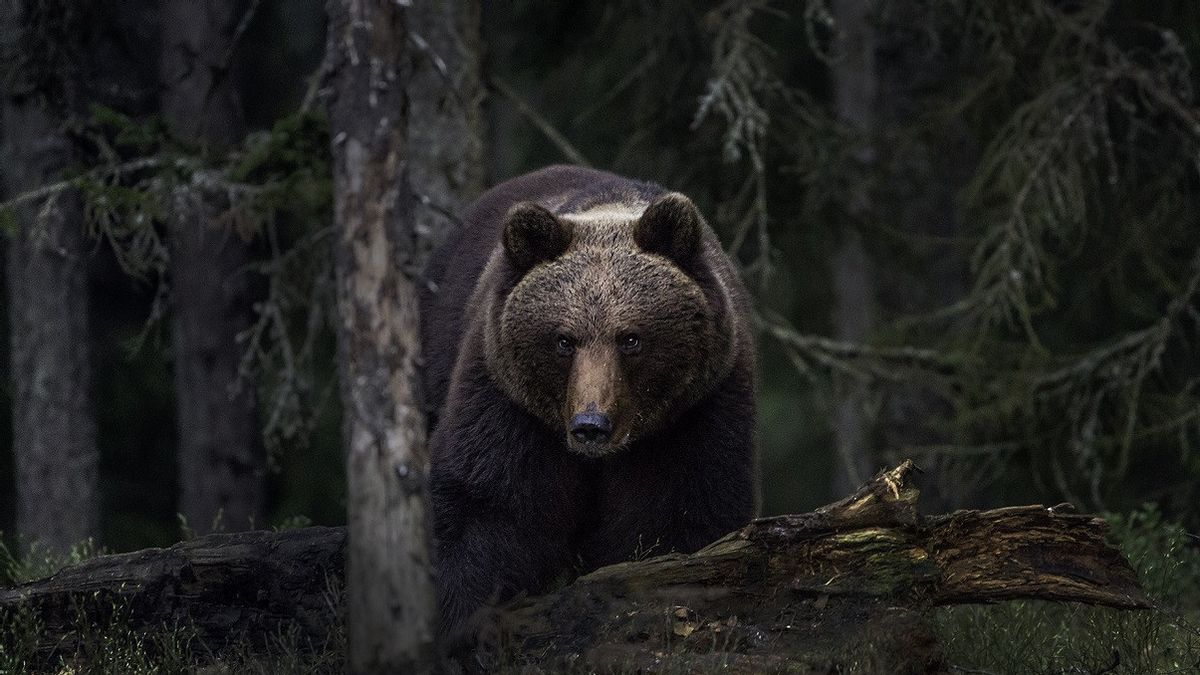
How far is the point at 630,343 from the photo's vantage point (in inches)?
212

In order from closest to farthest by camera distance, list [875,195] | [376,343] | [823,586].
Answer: [376,343]
[823,586]
[875,195]

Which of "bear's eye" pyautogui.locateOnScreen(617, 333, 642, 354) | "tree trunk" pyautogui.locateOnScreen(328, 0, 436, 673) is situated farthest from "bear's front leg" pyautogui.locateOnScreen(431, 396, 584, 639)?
"tree trunk" pyautogui.locateOnScreen(328, 0, 436, 673)

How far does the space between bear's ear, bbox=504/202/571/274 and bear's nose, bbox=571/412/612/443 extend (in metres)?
0.90

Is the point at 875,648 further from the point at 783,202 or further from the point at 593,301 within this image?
the point at 783,202

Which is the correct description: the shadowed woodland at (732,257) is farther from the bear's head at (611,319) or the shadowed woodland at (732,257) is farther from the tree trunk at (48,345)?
the bear's head at (611,319)

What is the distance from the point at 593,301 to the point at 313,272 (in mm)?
4616

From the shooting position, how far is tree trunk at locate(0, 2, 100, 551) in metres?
9.45

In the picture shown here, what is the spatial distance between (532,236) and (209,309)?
5.42 metres

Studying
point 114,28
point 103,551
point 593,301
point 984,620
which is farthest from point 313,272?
point 984,620

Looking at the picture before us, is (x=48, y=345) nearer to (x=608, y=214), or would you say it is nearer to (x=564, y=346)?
(x=608, y=214)

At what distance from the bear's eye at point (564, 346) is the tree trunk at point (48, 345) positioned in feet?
17.2

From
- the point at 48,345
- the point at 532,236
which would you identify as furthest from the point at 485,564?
the point at 48,345

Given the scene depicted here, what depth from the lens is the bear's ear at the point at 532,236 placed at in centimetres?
555

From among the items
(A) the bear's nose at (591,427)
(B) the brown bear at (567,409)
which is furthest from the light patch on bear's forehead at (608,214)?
(A) the bear's nose at (591,427)
